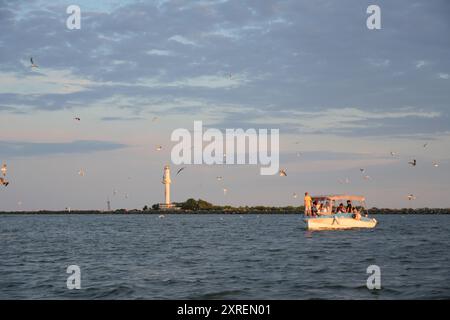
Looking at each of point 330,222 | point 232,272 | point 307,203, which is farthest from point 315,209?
point 232,272

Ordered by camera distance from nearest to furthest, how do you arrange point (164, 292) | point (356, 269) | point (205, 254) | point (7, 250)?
point (164, 292)
point (356, 269)
point (205, 254)
point (7, 250)

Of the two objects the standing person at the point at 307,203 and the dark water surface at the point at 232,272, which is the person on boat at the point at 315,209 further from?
the dark water surface at the point at 232,272

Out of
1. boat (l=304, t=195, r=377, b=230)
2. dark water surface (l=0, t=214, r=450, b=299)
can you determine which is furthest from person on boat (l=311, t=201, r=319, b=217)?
dark water surface (l=0, t=214, r=450, b=299)

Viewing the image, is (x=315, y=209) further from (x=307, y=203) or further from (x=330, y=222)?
(x=330, y=222)

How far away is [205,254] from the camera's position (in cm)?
3656

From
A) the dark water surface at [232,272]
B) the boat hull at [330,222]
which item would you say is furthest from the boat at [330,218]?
the dark water surface at [232,272]

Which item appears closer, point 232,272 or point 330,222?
point 232,272

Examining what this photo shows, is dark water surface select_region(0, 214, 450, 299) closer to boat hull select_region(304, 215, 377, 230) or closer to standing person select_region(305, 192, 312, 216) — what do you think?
boat hull select_region(304, 215, 377, 230)

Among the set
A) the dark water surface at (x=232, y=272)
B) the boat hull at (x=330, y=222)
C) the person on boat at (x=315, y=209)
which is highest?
the person on boat at (x=315, y=209)

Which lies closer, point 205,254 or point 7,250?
point 205,254
